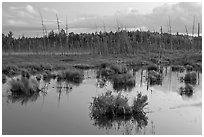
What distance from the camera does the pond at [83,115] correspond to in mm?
9469

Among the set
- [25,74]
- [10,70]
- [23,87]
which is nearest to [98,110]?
[23,87]

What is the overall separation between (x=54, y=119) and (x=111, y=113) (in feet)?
6.21

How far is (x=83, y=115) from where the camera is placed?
11102 millimetres

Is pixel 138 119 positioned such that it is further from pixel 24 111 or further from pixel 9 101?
pixel 9 101

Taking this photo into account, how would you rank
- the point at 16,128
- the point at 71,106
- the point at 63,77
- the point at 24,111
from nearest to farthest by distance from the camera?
the point at 16,128, the point at 24,111, the point at 71,106, the point at 63,77

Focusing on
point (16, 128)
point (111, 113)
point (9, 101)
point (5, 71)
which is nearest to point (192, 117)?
point (111, 113)

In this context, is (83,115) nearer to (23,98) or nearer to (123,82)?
(23,98)

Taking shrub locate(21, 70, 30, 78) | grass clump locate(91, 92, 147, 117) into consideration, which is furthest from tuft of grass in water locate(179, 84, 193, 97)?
shrub locate(21, 70, 30, 78)

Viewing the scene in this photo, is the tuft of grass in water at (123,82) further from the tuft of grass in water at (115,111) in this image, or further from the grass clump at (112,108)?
the grass clump at (112,108)

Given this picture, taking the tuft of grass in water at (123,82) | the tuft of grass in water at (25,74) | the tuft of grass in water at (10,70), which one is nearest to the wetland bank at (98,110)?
the tuft of grass in water at (123,82)

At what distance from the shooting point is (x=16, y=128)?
9.52 m

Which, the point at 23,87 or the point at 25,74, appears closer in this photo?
the point at 23,87

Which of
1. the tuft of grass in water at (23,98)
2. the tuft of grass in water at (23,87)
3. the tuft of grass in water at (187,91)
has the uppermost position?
the tuft of grass in water at (23,87)

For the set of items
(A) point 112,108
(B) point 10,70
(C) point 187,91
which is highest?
(A) point 112,108
